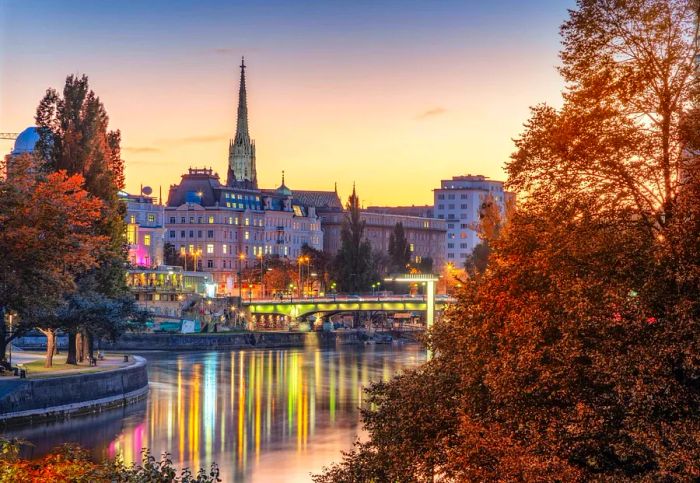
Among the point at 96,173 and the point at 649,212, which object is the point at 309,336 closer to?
the point at 96,173

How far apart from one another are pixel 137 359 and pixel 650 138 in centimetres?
5550

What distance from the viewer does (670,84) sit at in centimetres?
2430

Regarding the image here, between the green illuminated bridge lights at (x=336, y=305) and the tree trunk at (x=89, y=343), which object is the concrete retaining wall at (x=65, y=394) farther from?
the green illuminated bridge lights at (x=336, y=305)

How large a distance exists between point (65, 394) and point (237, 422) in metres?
8.46

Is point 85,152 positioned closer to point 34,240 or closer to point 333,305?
point 34,240

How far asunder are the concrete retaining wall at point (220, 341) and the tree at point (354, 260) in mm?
16463

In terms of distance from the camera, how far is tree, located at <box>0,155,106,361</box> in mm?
47156

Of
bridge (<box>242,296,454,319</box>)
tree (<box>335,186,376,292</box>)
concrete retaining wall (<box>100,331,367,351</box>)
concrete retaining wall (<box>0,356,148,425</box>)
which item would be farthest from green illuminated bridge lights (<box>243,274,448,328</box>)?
concrete retaining wall (<box>0,356,148,425</box>)

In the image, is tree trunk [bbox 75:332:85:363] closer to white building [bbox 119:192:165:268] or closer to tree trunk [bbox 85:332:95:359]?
tree trunk [bbox 85:332:95:359]

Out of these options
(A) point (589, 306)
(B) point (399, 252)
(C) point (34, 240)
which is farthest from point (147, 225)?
(A) point (589, 306)

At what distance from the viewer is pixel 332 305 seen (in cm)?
13725

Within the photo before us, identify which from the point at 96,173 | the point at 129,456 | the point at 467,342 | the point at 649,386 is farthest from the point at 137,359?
the point at 649,386

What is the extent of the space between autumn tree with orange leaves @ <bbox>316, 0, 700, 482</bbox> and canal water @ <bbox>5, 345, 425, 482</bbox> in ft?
29.6

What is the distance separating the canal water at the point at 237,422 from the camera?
157 ft
